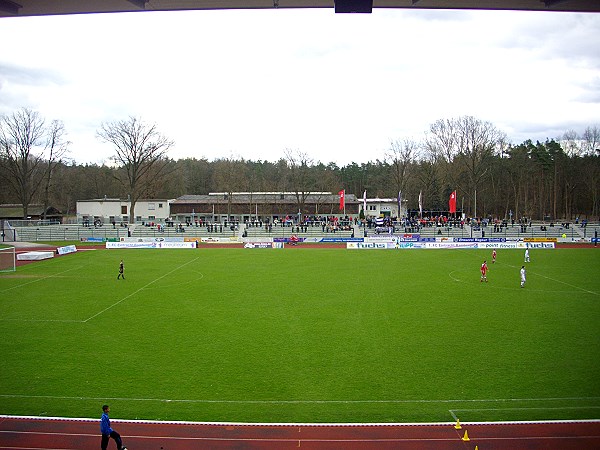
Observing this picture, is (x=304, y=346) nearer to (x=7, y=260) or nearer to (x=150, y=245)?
(x=7, y=260)

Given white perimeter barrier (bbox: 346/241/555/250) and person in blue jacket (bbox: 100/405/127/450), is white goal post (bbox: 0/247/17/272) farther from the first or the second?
white perimeter barrier (bbox: 346/241/555/250)

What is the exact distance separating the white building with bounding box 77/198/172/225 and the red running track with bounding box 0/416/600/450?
67050 millimetres

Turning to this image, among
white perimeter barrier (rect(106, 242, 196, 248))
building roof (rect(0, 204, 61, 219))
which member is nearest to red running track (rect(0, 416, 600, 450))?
white perimeter barrier (rect(106, 242, 196, 248))

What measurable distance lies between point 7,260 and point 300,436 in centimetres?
3434

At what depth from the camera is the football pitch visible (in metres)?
12.3

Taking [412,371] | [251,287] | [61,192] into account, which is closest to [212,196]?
[61,192]

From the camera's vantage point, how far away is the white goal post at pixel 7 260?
35094 mm

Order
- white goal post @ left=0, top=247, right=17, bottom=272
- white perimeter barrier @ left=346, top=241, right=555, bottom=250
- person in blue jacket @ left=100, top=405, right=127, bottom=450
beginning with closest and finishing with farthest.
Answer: person in blue jacket @ left=100, top=405, right=127, bottom=450
white goal post @ left=0, top=247, right=17, bottom=272
white perimeter barrier @ left=346, top=241, right=555, bottom=250

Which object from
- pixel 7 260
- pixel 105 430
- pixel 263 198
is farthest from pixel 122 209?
pixel 105 430

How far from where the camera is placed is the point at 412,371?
14.5m

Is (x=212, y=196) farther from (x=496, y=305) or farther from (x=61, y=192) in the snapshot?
(x=496, y=305)

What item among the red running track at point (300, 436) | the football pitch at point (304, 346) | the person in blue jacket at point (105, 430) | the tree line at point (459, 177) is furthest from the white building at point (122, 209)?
the person in blue jacket at point (105, 430)

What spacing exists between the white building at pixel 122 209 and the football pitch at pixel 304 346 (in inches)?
1760

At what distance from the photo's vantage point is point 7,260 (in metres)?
35.7
